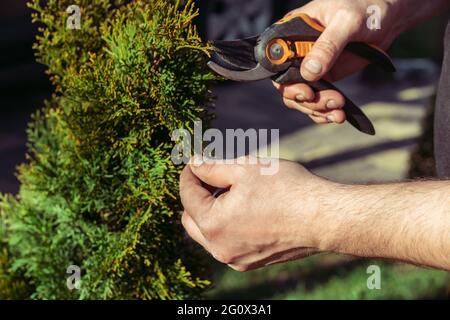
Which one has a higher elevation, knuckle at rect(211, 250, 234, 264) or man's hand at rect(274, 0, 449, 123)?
man's hand at rect(274, 0, 449, 123)

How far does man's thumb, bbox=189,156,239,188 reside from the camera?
8.00 ft

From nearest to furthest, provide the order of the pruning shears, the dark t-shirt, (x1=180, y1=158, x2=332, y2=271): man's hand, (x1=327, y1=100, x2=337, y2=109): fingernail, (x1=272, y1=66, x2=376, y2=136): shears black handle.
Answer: (x1=180, y1=158, x2=332, y2=271): man's hand → the pruning shears → (x1=272, y1=66, x2=376, y2=136): shears black handle → (x1=327, y1=100, x2=337, y2=109): fingernail → the dark t-shirt

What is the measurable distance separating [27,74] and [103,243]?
18.6 feet

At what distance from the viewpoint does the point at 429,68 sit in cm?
1102

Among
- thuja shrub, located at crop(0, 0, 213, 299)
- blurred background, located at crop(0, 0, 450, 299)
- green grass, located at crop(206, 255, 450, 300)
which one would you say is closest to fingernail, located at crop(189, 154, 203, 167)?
thuja shrub, located at crop(0, 0, 213, 299)

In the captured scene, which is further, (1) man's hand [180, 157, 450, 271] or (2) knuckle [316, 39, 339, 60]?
(2) knuckle [316, 39, 339, 60]

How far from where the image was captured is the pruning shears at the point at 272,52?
2.55m

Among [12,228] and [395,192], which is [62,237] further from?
[395,192]

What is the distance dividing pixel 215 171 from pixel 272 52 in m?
0.49

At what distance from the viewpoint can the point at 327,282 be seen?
5125 mm

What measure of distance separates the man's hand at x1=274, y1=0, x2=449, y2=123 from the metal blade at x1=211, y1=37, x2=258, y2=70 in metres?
0.19

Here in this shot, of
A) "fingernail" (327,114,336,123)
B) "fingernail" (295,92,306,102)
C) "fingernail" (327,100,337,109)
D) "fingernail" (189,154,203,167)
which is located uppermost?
"fingernail" (295,92,306,102)

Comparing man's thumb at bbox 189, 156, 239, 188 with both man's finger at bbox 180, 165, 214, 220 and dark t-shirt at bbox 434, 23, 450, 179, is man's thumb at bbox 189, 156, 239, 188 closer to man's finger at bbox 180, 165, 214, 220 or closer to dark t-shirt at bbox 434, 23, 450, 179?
man's finger at bbox 180, 165, 214, 220
